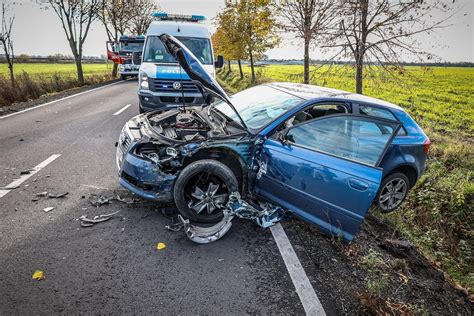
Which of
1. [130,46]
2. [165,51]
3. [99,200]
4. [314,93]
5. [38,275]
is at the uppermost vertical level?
[130,46]

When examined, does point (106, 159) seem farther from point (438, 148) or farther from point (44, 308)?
point (438, 148)

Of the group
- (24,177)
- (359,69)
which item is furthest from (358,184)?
(359,69)

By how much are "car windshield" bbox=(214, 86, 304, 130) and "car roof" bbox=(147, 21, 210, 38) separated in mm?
5379

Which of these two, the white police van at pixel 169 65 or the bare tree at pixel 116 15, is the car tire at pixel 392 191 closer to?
the white police van at pixel 169 65

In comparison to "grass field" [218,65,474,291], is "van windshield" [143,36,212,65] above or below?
above

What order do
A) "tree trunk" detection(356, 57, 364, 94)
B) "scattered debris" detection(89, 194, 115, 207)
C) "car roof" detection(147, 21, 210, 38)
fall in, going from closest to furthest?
"scattered debris" detection(89, 194, 115, 207)
"tree trunk" detection(356, 57, 364, 94)
"car roof" detection(147, 21, 210, 38)

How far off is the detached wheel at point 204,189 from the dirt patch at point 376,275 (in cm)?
92

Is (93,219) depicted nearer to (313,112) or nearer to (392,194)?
(313,112)

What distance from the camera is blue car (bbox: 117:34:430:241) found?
355 centimetres

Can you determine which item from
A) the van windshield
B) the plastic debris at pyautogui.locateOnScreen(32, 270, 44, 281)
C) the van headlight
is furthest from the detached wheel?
the van windshield

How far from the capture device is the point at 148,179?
3.86m

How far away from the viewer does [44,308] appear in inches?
100

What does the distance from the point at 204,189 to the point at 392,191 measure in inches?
115

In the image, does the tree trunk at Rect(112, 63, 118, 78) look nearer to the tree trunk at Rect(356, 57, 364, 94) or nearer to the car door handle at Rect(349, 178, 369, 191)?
the tree trunk at Rect(356, 57, 364, 94)
